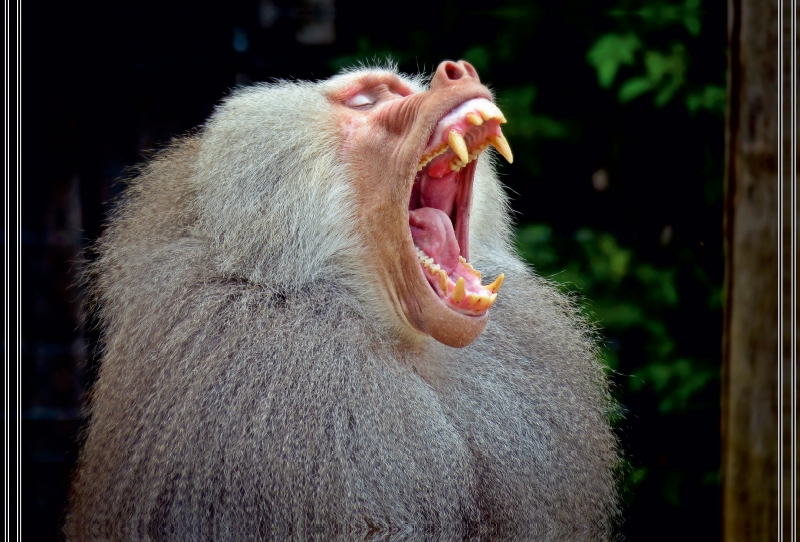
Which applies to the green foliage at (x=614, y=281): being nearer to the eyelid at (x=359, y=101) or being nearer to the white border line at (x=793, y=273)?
the eyelid at (x=359, y=101)

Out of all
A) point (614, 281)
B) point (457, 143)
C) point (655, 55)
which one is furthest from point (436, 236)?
point (655, 55)

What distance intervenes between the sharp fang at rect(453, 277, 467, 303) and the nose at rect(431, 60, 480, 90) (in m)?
0.41

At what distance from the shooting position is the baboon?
1574mm

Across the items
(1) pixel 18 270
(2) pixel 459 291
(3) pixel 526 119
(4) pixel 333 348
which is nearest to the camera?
(4) pixel 333 348

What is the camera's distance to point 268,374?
162 cm

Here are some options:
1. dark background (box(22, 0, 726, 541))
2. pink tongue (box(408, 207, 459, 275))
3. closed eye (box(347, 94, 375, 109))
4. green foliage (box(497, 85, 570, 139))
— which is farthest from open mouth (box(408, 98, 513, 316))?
green foliage (box(497, 85, 570, 139))

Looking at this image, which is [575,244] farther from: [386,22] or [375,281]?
[375,281]

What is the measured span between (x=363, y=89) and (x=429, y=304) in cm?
53

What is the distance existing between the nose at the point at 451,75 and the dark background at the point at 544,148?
0.78 m

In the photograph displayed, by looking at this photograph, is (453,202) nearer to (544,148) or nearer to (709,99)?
(544,148)

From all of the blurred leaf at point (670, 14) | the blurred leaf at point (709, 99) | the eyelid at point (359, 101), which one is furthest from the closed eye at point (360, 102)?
the blurred leaf at point (709, 99)

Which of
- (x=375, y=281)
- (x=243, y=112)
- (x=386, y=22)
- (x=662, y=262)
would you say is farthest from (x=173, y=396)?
(x=662, y=262)

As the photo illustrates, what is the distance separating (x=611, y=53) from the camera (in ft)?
8.89

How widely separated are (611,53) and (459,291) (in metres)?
1.32
